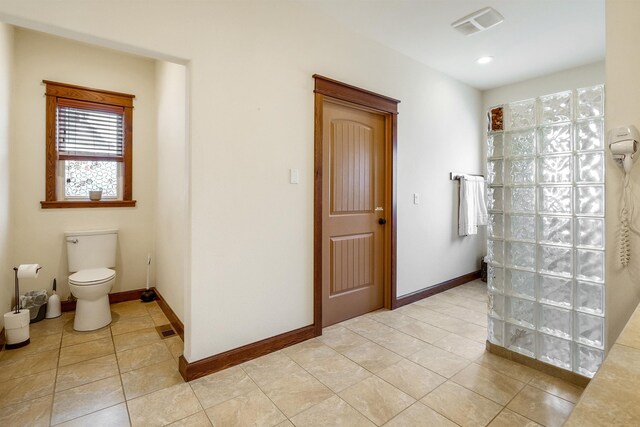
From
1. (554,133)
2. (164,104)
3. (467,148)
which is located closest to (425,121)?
(467,148)

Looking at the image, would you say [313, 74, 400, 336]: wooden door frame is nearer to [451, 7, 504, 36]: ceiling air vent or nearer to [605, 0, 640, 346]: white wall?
[451, 7, 504, 36]: ceiling air vent

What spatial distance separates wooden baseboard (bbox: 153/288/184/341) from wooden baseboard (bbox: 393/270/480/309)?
6.69ft

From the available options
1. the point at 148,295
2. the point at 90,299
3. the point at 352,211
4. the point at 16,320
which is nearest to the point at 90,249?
the point at 90,299

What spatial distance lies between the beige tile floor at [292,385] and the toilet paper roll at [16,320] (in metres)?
0.18

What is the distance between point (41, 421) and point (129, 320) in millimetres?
1394

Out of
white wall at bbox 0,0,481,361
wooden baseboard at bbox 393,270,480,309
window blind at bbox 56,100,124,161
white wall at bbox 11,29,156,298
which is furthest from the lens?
wooden baseboard at bbox 393,270,480,309

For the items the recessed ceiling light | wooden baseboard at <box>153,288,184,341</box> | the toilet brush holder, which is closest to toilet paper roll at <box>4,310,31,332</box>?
the toilet brush holder

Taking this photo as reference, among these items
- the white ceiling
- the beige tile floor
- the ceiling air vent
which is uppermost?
the white ceiling

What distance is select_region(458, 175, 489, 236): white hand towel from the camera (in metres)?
4.00

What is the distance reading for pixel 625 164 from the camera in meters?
1.47

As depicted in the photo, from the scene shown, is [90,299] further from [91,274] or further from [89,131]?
[89,131]

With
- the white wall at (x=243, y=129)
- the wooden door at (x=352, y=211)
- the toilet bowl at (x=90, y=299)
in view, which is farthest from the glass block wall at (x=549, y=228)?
the toilet bowl at (x=90, y=299)

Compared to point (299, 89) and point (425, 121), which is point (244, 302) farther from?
point (425, 121)

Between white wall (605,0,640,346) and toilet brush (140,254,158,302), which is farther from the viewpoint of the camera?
toilet brush (140,254,158,302)
